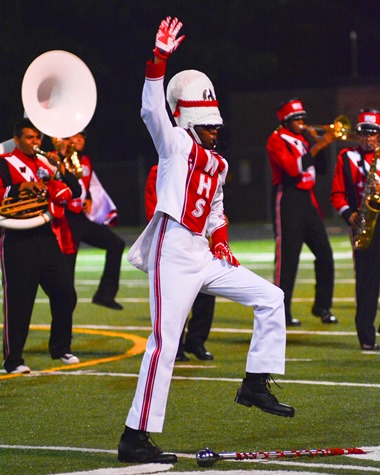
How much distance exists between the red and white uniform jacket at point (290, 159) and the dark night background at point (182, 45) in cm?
2901

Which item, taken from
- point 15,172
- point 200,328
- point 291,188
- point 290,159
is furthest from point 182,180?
point 291,188

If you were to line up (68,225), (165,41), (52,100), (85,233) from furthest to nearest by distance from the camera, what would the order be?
1. (85,233)
2. (68,225)
3. (52,100)
4. (165,41)

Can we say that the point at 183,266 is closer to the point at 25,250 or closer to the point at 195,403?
the point at 195,403

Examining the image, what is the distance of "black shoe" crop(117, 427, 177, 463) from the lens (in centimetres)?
657

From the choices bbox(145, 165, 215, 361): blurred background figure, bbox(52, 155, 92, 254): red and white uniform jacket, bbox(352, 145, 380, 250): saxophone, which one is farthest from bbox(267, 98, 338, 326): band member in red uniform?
bbox(145, 165, 215, 361): blurred background figure

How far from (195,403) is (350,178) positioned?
3.25 metres

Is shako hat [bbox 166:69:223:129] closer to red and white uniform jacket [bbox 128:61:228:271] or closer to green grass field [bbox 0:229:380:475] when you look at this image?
red and white uniform jacket [bbox 128:61:228:271]

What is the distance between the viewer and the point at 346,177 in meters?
11.0

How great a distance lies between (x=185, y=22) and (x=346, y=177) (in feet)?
117

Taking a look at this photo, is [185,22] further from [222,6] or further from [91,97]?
[91,97]

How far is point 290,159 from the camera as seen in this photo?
1226cm

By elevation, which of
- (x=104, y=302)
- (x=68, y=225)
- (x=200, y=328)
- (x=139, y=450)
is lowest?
(x=104, y=302)

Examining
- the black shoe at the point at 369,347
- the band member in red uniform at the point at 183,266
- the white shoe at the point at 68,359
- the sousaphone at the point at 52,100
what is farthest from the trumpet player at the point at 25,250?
the band member in red uniform at the point at 183,266

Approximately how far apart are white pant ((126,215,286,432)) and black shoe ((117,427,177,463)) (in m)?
0.06
